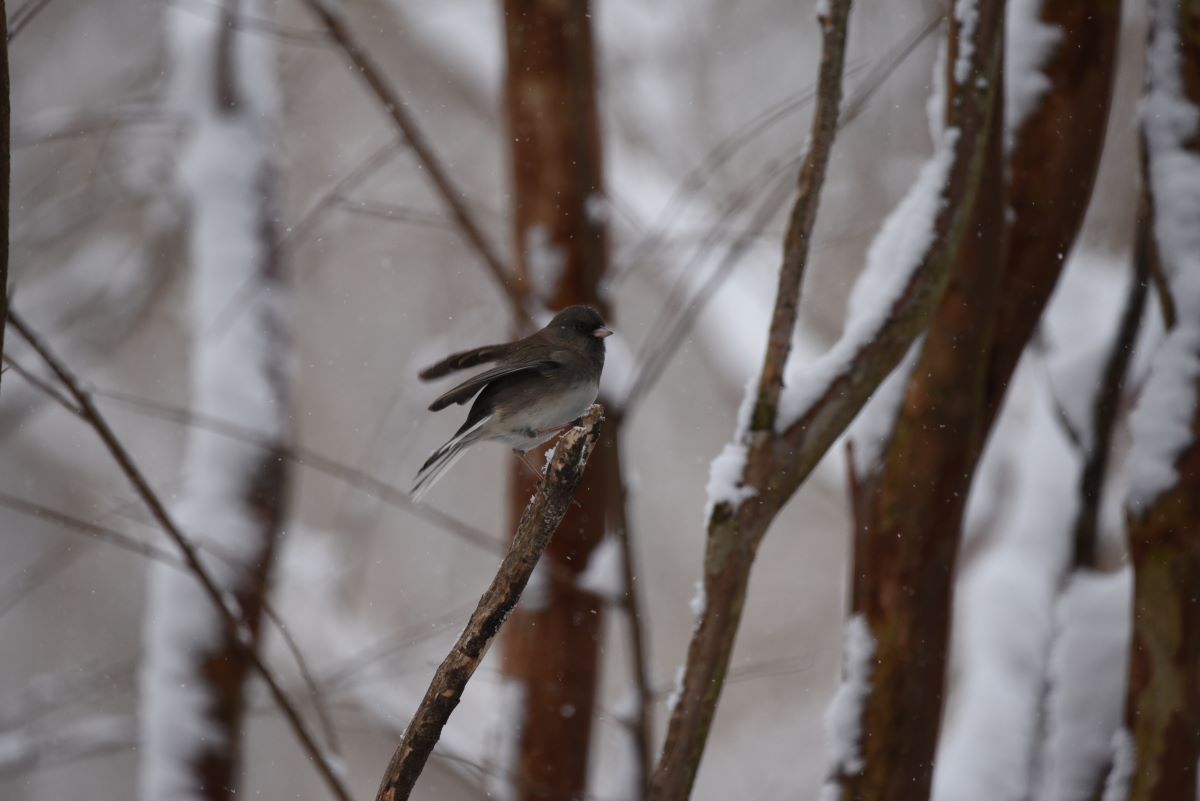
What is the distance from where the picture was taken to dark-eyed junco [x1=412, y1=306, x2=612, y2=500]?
120cm

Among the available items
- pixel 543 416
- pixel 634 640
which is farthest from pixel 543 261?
pixel 543 416

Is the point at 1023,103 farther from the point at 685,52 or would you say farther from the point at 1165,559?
the point at 685,52

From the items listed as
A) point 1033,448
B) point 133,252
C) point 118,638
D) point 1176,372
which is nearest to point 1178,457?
point 1176,372

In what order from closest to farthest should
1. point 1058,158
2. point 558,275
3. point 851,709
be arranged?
point 851,709 < point 1058,158 < point 558,275

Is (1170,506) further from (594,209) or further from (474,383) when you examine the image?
(594,209)

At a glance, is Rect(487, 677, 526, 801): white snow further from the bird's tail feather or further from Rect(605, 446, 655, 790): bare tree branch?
the bird's tail feather

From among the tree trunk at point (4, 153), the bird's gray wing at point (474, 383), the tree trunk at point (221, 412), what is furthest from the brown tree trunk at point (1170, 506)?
the tree trunk at point (221, 412)

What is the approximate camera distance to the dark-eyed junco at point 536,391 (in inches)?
47.1

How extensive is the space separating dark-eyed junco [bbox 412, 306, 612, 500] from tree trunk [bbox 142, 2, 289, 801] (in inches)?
38.7

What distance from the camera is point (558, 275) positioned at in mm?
2170

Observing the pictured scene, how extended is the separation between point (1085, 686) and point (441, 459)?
1.38 m

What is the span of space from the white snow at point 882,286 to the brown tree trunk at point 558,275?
0.81m

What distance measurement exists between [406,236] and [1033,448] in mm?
4866

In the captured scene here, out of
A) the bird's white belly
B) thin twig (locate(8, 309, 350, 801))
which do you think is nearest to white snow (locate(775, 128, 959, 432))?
the bird's white belly
